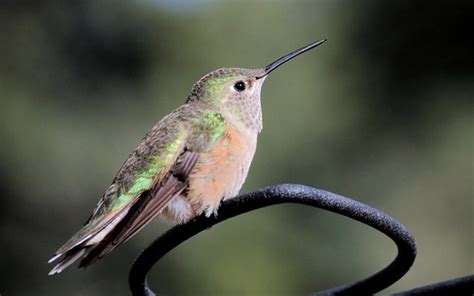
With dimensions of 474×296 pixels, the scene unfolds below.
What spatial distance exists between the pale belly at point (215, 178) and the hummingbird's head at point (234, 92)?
17 centimetres

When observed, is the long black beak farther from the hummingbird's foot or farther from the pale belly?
the hummingbird's foot

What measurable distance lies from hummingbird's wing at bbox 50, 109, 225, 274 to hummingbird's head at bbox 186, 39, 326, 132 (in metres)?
0.15

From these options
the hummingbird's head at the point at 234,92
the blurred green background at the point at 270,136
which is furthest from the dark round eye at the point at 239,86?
the blurred green background at the point at 270,136

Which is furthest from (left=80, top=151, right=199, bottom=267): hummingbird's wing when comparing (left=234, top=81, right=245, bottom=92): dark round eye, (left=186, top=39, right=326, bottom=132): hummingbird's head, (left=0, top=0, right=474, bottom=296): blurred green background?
(left=0, top=0, right=474, bottom=296): blurred green background

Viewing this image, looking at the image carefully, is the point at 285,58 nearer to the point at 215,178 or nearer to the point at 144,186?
the point at 215,178

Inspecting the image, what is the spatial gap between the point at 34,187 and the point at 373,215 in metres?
5.60

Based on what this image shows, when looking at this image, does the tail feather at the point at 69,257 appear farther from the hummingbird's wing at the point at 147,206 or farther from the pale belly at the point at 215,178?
the pale belly at the point at 215,178

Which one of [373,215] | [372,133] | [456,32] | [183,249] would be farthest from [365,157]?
[373,215]

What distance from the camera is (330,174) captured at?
7527mm

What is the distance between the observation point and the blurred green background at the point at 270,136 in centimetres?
602

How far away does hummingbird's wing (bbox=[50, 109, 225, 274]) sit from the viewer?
2.38 metres

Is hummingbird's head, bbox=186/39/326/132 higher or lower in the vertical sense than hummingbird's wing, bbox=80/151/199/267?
higher

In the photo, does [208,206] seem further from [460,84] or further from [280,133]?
[280,133]

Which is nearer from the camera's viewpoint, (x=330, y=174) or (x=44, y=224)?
(x=44, y=224)
